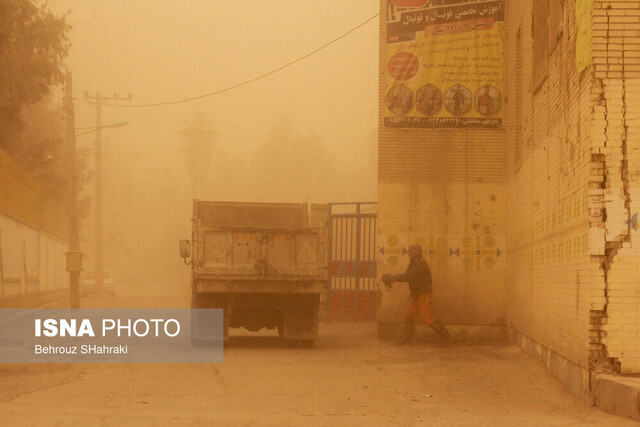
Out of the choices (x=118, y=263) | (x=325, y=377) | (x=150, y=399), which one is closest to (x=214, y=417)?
(x=150, y=399)

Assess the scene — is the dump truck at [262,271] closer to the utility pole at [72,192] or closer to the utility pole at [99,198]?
the utility pole at [72,192]

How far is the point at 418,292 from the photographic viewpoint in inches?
634

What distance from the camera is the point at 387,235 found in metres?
17.1

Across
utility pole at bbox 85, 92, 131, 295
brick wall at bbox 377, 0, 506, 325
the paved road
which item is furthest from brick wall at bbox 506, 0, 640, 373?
utility pole at bbox 85, 92, 131, 295

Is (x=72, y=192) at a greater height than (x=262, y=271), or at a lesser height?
greater

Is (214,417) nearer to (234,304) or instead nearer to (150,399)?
(150,399)

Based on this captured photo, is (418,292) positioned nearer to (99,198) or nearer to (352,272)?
(352,272)

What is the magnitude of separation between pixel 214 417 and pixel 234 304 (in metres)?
6.78

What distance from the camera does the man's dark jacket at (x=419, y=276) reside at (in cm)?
1599

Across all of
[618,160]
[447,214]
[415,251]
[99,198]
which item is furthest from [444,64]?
[99,198]

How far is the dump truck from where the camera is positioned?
49.2 ft

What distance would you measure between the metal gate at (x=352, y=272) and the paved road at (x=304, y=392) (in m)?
6.62
